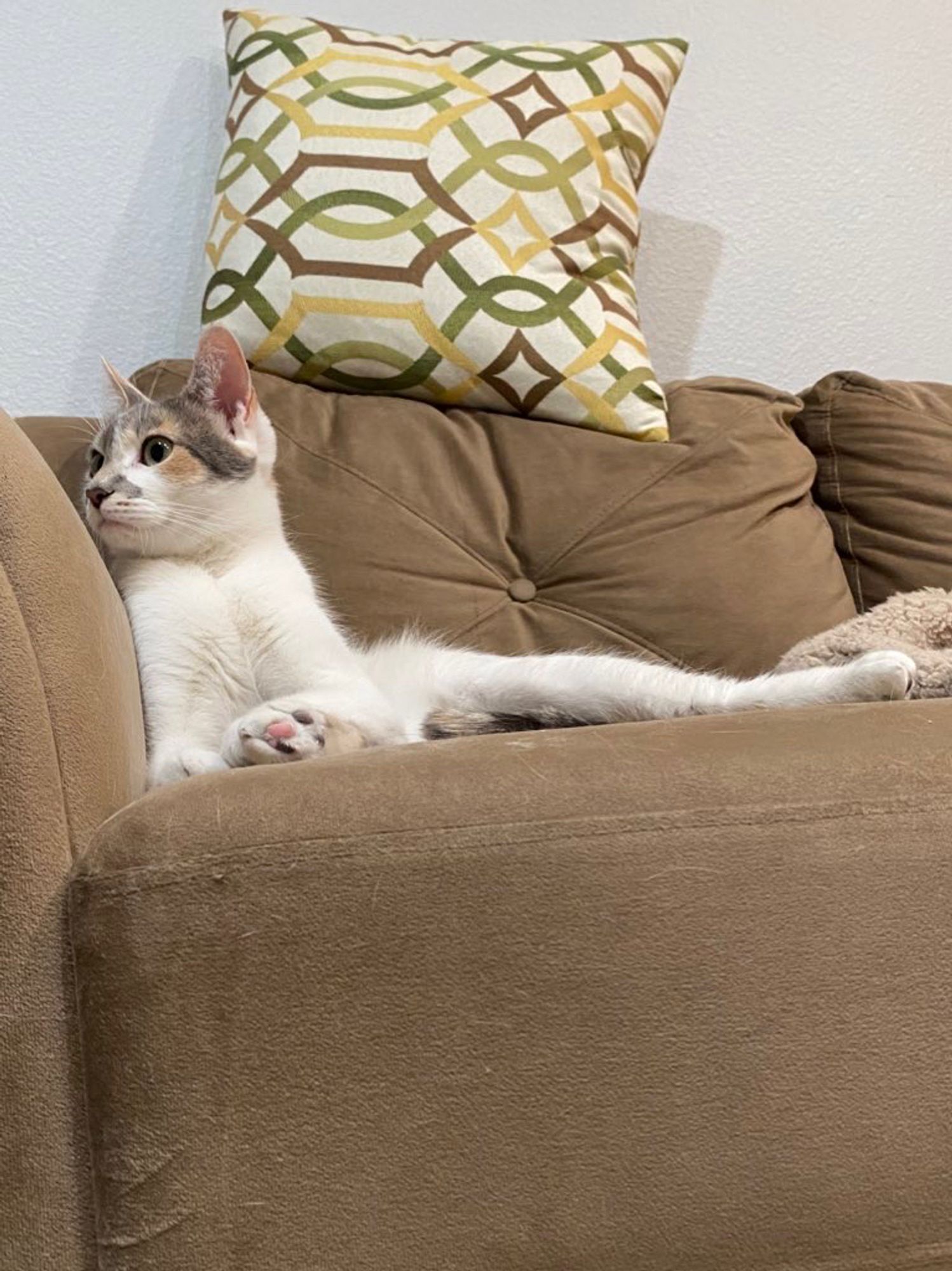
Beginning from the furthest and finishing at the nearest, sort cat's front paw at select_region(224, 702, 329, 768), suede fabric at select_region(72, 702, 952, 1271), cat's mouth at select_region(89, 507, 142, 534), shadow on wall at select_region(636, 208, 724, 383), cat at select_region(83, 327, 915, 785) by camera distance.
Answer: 1. shadow on wall at select_region(636, 208, 724, 383)
2. cat's mouth at select_region(89, 507, 142, 534)
3. cat at select_region(83, 327, 915, 785)
4. cat's front paw at select_region(224, 702, 329, 768)
5. suede fabric at select_region(72, 702, 952, 1271)

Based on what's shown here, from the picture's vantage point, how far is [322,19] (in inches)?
64.4

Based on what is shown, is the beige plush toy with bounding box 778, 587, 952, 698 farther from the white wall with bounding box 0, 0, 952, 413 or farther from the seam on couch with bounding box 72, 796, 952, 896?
the white wall with bounding box 0, 0, 952, 413

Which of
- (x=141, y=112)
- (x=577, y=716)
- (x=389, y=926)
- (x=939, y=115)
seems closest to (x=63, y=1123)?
(x=389, y=926)

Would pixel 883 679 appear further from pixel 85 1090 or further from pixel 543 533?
pixel 85 1090

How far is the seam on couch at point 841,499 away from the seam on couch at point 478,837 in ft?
3.02

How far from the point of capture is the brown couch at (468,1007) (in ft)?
1.89

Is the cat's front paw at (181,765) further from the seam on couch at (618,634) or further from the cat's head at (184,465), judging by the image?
the seam on couch at (618,634)

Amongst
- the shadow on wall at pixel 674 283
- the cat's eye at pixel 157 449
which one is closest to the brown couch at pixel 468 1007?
the cat's eye at pixel 157 449

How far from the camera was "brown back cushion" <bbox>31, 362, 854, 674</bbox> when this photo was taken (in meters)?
1.35

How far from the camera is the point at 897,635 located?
3.88 feet

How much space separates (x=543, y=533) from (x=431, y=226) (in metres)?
0.42

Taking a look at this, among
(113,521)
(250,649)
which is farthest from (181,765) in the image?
(113,521)

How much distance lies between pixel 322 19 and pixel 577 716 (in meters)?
1.20

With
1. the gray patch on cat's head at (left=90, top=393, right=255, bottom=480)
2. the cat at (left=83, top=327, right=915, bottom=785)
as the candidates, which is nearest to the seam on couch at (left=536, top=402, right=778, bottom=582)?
the cat at (left=83, top=327, right=915, bottom=785)
